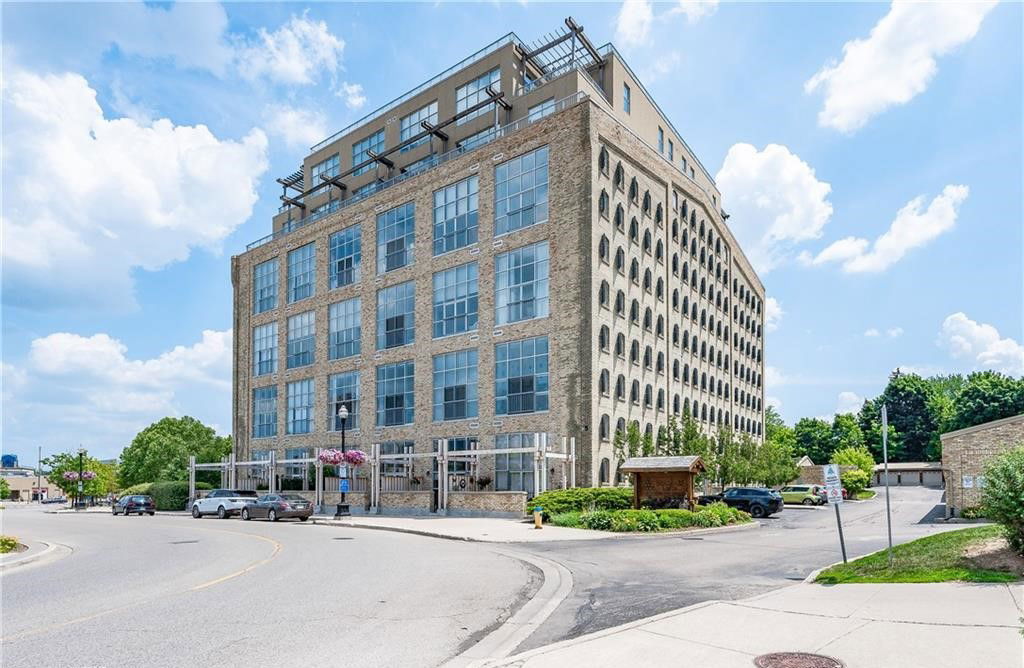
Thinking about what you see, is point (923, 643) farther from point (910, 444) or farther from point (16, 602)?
point (910, 444)

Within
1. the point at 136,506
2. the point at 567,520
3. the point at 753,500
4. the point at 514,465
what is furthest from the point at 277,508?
the point at 753,500

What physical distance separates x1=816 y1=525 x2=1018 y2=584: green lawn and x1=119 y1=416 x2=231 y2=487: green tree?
265 feet

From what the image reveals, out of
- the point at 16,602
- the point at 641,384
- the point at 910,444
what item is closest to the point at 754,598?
the point at 16,602

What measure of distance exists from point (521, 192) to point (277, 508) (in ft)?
68.3

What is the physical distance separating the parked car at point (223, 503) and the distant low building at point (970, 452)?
31956mm

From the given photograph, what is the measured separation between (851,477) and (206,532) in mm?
58749

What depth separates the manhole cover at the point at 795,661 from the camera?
753cm

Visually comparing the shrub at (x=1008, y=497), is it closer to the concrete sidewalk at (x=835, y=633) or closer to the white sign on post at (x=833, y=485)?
the concrete sidewalk at (x=835, y=633)

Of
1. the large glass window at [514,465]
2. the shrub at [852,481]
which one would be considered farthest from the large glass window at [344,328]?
the shrub at [852,481]

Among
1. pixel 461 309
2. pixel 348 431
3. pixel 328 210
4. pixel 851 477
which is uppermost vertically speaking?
pixel 328 210

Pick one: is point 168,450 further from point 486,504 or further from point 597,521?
point 597,521

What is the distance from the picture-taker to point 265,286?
62.7 meters

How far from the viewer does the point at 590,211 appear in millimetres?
39062

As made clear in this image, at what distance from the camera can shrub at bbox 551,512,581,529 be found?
29.1 meters
